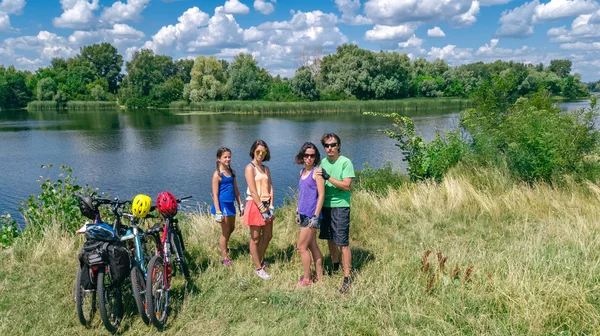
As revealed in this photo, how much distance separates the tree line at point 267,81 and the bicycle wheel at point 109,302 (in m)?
52.9

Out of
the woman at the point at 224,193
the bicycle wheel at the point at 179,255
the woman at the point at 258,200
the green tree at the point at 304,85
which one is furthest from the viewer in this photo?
the green tree at the point at 304,85

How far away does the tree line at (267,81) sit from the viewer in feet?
190

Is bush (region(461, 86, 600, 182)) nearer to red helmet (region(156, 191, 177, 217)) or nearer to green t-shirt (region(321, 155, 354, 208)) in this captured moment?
green t-shirt (region(321, 155, 354, 208))

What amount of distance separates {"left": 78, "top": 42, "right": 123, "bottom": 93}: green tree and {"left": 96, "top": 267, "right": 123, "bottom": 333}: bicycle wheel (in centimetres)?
9845

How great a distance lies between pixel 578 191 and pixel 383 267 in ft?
15.0

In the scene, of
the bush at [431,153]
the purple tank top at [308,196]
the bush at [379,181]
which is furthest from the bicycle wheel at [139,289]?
the bush at [431,153]

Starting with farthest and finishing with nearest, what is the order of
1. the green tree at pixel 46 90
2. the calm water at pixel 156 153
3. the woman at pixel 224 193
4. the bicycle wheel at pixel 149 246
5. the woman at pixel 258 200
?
the green tree at pixel 46 90 → the calm water at pixel 156 153 → the woman at pixel 224 193 → the woman at pixel 258 200 → the bicycle wheel at pixel 149 246

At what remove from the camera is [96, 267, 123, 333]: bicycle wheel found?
3.32 m

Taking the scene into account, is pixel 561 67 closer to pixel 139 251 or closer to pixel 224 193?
pixel 224 193

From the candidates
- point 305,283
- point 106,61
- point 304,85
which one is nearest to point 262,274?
point 305,283

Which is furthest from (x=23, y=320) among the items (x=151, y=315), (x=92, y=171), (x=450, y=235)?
(x=92, y=171)

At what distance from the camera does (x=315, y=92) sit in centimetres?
5619

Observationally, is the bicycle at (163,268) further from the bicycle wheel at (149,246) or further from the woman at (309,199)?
the woman at (309,199)

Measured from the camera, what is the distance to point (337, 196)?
13.9 feet
